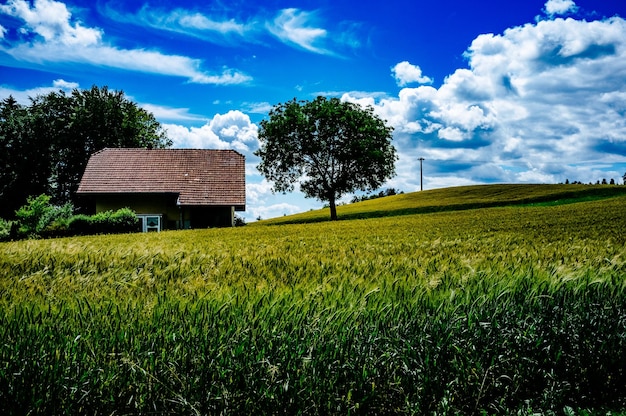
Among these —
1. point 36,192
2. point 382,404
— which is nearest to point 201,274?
point 382,404

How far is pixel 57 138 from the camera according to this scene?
50031mm

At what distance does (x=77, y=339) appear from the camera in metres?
3.30

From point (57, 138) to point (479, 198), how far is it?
46576 mm

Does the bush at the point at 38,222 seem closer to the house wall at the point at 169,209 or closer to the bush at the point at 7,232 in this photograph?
the bush at the point at 7,232

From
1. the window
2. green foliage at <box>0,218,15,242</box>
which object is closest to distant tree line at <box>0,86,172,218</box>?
the window

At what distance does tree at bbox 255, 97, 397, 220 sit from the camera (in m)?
43.8

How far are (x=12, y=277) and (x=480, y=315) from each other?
485 centimetres

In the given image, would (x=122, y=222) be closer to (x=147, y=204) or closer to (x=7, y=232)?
(x=7, y=232)

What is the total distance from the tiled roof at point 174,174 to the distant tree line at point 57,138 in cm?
1065

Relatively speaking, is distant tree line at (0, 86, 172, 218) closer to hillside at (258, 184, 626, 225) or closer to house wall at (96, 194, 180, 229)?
house wall at (96, 194, 180, 229)

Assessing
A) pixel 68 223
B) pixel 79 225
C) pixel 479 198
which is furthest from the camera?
pixel 479 198

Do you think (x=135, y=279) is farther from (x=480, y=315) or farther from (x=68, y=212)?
(x=68, y=212)

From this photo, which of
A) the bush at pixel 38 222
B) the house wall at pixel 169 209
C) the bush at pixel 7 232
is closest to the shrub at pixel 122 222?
the bush at pixel 38 222

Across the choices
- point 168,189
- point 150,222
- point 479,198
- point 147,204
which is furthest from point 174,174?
point 479,198
